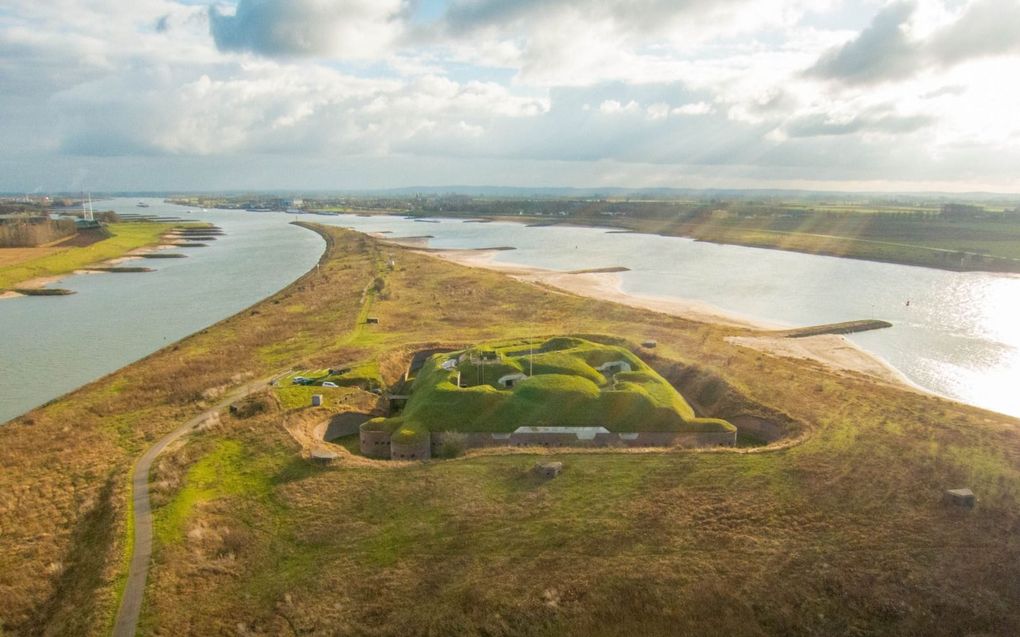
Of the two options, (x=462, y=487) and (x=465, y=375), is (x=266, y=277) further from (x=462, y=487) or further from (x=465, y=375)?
(x=462, y=487)

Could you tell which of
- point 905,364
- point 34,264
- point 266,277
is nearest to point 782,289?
point 905,364

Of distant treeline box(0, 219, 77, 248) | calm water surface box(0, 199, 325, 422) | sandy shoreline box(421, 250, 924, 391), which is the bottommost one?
calm water surface box(0, 199, 325, 422)

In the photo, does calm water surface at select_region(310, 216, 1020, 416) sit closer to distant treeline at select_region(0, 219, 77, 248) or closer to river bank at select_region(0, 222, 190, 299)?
river bank at select_region(0, 222, 190, 299)

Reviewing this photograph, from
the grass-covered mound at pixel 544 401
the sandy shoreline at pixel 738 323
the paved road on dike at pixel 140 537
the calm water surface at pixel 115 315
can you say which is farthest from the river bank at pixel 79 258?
the grass-covered mound at pixel 544 401

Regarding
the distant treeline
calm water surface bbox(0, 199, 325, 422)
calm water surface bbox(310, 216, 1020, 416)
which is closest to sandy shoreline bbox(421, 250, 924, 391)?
calm water surface bbox(310, 216, 1020, 416)

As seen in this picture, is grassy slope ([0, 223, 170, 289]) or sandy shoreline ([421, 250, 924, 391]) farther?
grassy slope ([0, 223, 170, 289])

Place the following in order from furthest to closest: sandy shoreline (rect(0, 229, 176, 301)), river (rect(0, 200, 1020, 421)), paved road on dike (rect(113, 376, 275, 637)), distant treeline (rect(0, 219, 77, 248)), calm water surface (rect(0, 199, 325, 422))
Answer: distant treeline (rect(0, 219, 77, 248)), sandy shoreline (rect(0, 229, 176, 301)), river (rect(0, 200, 1020, 421)), calm water surface (rect(0, 199, 325, 422)), paved road on dike (rect(113, 376, 275, 637))
